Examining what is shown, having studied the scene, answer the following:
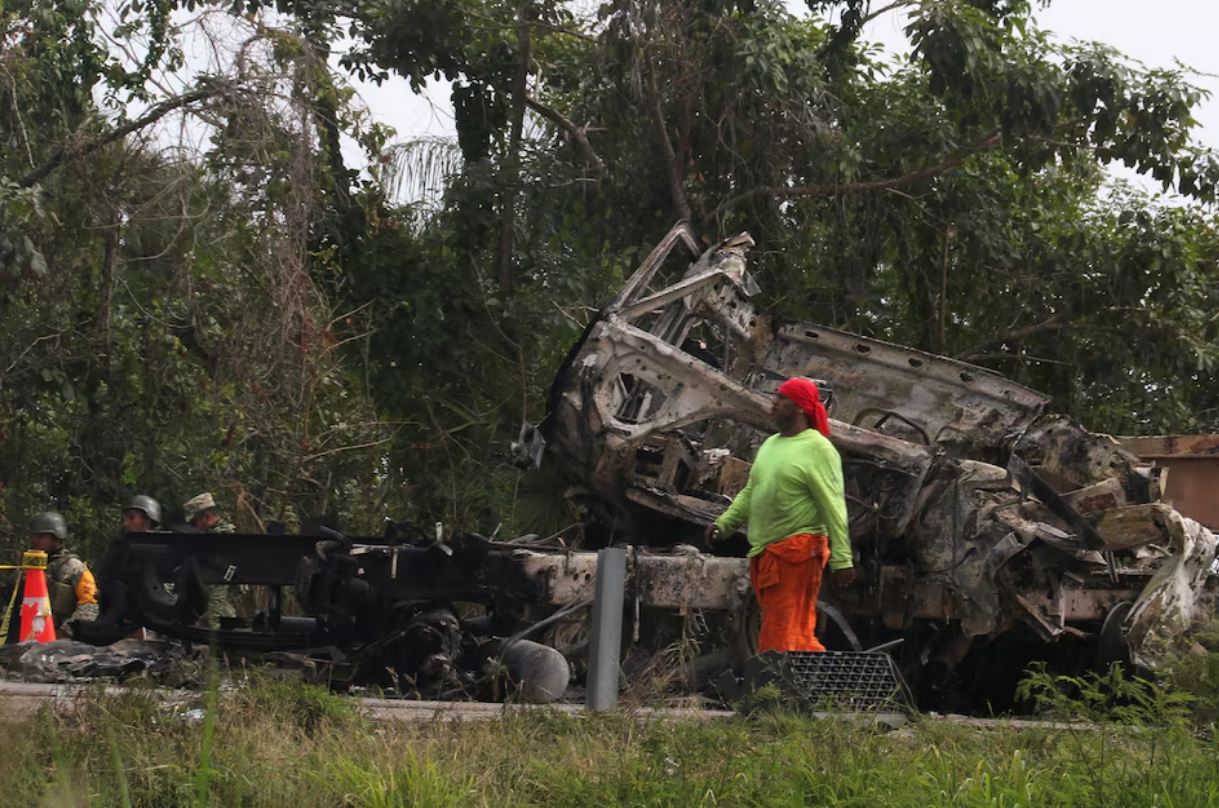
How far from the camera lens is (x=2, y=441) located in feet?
45.8

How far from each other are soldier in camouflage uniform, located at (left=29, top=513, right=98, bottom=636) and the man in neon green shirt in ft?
14.8

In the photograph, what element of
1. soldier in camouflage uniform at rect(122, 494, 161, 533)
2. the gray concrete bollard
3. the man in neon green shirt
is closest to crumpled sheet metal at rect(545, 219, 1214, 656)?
the man in neon green shirt

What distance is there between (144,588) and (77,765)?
391 centimetres

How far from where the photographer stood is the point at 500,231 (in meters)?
14.6

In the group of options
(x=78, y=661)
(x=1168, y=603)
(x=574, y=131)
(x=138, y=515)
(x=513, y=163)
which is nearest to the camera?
(x=78, y=661)

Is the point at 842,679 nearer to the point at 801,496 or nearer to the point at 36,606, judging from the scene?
the point at 801,496

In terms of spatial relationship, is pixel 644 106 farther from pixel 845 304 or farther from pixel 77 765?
pixel 77 765

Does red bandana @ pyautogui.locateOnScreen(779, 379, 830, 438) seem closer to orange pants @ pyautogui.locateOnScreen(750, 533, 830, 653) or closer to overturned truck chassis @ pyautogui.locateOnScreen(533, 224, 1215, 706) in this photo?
orange pants @ pyautogui.locateOnScreen(750, 533, 830, 653)

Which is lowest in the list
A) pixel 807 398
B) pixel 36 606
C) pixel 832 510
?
pixel 36 606

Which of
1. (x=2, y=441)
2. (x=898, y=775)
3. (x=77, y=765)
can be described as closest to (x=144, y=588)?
(x=77, y=765)

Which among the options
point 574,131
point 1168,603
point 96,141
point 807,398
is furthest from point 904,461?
point 574,131

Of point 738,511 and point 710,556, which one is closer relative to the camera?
point 738,511

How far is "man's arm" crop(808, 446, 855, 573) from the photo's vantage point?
281 inches

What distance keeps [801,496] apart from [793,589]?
1.40ft
